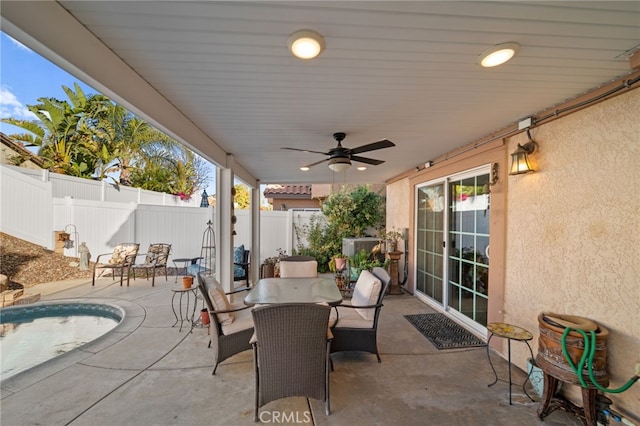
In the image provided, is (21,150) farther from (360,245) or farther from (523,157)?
(523,157)

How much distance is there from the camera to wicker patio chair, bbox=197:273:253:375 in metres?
→ 2.55

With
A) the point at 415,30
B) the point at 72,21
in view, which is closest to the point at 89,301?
the point at 72,21

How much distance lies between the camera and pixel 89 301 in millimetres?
4570

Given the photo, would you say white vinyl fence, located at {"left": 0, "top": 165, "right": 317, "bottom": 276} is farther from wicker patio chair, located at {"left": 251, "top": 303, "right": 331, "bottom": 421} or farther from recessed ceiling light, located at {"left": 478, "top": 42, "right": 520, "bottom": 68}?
recessed ceiling light, located at {"left": 478, "top": 42, "right": 520, "bottom": 68}

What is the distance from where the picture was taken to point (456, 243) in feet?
13.0

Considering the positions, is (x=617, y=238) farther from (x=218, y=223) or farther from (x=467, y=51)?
(x=218, y=223)

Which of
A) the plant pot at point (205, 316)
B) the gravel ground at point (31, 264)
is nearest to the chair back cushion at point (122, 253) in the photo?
the gravel ground at point (31, 264)

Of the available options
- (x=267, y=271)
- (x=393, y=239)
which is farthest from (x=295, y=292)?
(x=393, y=239)

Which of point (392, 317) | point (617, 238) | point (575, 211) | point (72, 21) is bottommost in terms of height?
point (392, 317)

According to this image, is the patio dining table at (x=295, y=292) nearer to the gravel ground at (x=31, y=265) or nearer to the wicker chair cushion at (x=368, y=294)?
the wicker chair cushion at (x=368, y=294)

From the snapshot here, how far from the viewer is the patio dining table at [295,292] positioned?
8.66ft

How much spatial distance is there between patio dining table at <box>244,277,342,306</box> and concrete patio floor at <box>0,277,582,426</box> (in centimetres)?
70

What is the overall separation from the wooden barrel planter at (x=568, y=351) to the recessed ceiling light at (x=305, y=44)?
2.59 metres

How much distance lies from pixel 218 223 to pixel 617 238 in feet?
14.0
